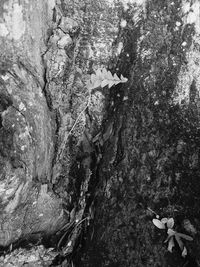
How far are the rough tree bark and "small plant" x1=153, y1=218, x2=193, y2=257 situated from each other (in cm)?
4

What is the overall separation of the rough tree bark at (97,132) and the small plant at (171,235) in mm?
35

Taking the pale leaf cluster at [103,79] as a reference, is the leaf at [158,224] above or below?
below

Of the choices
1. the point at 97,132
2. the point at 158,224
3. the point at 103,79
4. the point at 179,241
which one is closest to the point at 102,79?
the point at 103,79

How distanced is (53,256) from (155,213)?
0.98 meters

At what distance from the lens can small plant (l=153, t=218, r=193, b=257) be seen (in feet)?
7.22

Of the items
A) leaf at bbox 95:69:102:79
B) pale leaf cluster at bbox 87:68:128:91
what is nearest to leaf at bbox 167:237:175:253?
pale leaf cluster at bbox 87:68:128:91

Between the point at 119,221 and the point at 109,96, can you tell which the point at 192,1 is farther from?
the point at 119,221

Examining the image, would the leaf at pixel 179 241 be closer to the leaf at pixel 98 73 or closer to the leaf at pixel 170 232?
the leaf at pixel 170 232

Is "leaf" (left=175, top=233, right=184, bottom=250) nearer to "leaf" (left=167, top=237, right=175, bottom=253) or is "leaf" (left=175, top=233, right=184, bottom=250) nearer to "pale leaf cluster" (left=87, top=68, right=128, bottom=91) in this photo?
"leaf" (left=167, top=237, right=175, bottom=253)

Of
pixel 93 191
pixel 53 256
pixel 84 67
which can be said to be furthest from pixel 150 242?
pixel 84 67

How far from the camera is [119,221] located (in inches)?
96.5

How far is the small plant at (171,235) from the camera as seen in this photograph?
220 centimetres

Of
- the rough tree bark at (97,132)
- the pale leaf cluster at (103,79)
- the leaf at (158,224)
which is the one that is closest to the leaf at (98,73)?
the pale leaf cluster at (103,79)

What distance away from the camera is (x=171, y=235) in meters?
2.25
